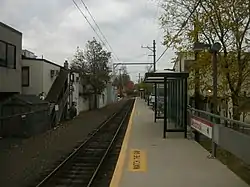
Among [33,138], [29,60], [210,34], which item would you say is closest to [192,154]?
[210,34]

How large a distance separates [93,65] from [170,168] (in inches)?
2096

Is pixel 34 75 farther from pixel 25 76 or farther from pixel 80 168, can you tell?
pixel 80 168

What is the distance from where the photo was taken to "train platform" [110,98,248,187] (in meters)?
10.4

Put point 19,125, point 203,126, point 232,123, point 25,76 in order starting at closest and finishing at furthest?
point 232,123 → point 203,126 → point 19,125 → point 25,76

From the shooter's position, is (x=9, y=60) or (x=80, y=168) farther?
(x=9, y=60)

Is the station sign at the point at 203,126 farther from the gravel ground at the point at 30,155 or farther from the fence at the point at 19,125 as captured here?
the fence at the point at 19,125

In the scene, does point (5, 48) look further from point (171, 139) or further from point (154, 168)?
point (154, 168)

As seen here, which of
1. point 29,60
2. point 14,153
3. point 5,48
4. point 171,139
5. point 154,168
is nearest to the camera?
point 154,168

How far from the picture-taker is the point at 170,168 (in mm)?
12383

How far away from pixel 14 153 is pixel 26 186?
660 centimetres

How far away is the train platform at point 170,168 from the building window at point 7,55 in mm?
13186

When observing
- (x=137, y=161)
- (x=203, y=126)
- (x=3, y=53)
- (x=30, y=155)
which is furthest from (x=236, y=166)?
(x=3, y=53)

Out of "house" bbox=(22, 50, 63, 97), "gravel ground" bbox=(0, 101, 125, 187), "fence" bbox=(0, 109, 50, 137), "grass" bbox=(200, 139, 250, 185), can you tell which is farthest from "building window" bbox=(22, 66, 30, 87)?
"grass" bbox=(200, 139, 250, 185)

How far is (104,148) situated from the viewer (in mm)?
20750
